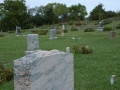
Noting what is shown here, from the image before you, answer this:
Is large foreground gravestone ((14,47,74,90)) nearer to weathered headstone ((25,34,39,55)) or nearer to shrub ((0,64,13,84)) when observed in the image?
shrub ((0,64,13,84))

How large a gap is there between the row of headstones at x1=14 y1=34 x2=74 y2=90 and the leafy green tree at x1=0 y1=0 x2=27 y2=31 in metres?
55.3

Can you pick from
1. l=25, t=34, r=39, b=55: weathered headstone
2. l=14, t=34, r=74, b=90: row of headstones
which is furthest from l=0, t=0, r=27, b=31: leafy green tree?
l=14, t=34, r=74, b=90: row of headstones

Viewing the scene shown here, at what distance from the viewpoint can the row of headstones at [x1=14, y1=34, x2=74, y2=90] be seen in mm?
2725

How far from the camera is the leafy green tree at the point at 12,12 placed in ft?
188

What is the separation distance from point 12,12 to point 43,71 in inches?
2218

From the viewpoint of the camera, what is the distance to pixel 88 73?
735 centimetres

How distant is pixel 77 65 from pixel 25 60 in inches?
232

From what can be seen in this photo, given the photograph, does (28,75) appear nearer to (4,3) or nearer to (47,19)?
(47,19)

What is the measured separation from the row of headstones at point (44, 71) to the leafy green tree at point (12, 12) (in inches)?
2179

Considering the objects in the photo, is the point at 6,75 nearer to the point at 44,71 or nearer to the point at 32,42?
the point at 32,42

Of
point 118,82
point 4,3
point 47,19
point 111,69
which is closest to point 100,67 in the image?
point 111,69

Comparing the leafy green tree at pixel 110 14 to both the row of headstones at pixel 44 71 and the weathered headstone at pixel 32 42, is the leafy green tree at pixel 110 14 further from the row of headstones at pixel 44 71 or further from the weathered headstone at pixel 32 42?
the row of headstones at pixel 44 71

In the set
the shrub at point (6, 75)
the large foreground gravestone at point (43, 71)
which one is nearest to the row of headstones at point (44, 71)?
the large foreground gravestone at point (43, 71)

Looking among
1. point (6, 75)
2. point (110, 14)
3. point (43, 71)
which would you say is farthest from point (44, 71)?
point (110, 14)
